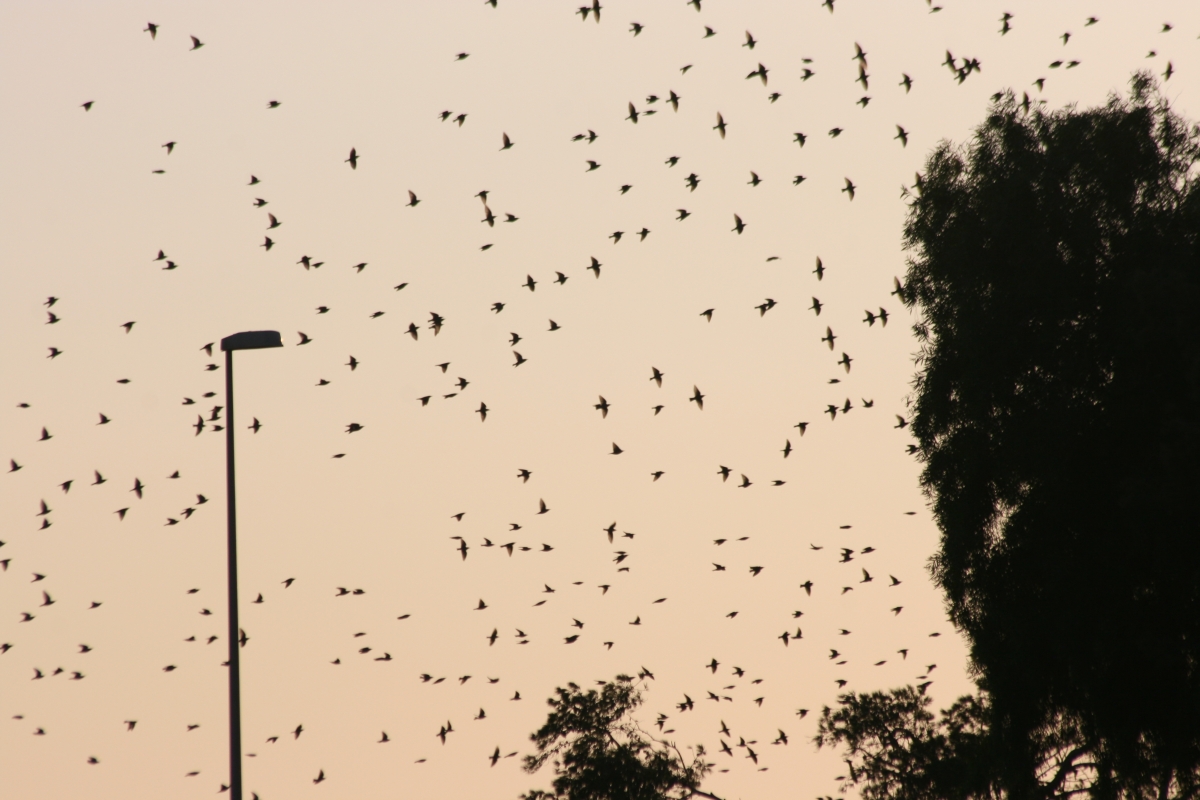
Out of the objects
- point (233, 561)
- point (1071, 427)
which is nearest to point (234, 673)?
point (233, 561)

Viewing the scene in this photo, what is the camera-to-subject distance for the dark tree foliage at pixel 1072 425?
80.5 ft

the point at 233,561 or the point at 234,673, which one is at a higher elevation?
the point at 233,561

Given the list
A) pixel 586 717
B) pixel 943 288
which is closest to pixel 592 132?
pixel 943 288

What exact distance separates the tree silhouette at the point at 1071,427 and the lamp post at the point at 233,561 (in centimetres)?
1107

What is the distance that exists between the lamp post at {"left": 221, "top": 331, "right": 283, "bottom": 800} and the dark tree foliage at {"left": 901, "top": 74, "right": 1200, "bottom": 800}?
1105 cm

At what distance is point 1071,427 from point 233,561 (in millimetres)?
12354

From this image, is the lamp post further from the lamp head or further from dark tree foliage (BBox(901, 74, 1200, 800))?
dark tree foliage (BBox(901, 74, 1200, 800))

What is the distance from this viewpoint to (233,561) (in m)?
21.0

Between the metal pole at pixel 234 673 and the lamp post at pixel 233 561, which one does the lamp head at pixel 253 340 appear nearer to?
the lamp post at pixel 233 561

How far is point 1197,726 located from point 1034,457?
4.56 m

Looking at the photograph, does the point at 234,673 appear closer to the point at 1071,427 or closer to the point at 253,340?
the point at 253,340

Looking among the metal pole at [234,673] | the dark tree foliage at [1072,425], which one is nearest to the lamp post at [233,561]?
the metal pole at [234,673]

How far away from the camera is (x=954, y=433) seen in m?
27.0

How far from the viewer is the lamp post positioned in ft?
66.7
